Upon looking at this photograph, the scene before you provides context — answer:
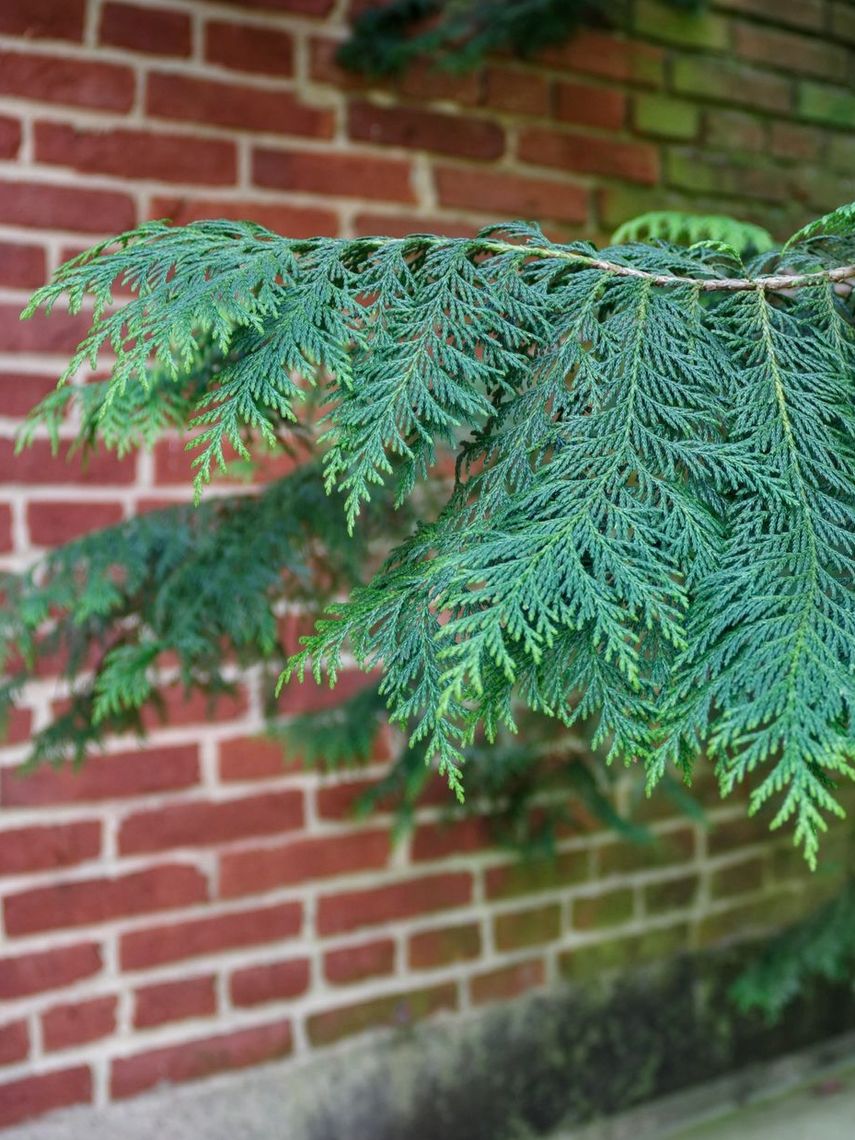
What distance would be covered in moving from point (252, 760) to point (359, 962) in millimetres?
437

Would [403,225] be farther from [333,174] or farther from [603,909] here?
[603,909]

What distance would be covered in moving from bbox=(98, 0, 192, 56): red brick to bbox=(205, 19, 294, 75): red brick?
0.14ft

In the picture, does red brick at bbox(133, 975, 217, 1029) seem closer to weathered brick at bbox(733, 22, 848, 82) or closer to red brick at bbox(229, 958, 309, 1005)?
red brick at bbox(229, 958, 309, 1005)

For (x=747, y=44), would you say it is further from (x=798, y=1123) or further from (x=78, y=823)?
(x=798, y=1123)

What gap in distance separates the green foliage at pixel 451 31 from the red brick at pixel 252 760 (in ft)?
3.87

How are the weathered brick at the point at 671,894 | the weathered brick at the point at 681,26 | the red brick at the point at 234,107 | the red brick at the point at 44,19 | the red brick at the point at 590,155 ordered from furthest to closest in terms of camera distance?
the weathered brick at the point at 671,894
the weathered brick at the point at 681,26
the red brick at the point at 590,155
the red brick at the point at 234,107
the red brick at the point at 44,19

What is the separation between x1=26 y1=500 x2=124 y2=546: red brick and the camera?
1.61m

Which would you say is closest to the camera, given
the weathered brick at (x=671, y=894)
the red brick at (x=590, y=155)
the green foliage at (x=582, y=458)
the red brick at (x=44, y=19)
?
the green foliage at (x=582, y=458)

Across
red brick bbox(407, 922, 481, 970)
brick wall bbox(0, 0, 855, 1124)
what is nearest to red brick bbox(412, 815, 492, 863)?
brick wall bbox(0, 0, 855, 1124)

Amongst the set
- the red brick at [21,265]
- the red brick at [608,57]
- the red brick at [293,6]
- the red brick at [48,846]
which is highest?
the red brick at [608,57]

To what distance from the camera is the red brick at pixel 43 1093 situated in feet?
5.29

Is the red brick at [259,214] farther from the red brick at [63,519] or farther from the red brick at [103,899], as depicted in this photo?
the red brick at [103,899]

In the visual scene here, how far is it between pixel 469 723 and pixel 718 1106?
1.98m

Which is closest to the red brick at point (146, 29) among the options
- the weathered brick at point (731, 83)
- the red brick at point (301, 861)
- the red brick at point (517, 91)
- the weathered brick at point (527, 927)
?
the red brick at point (517, 91)
